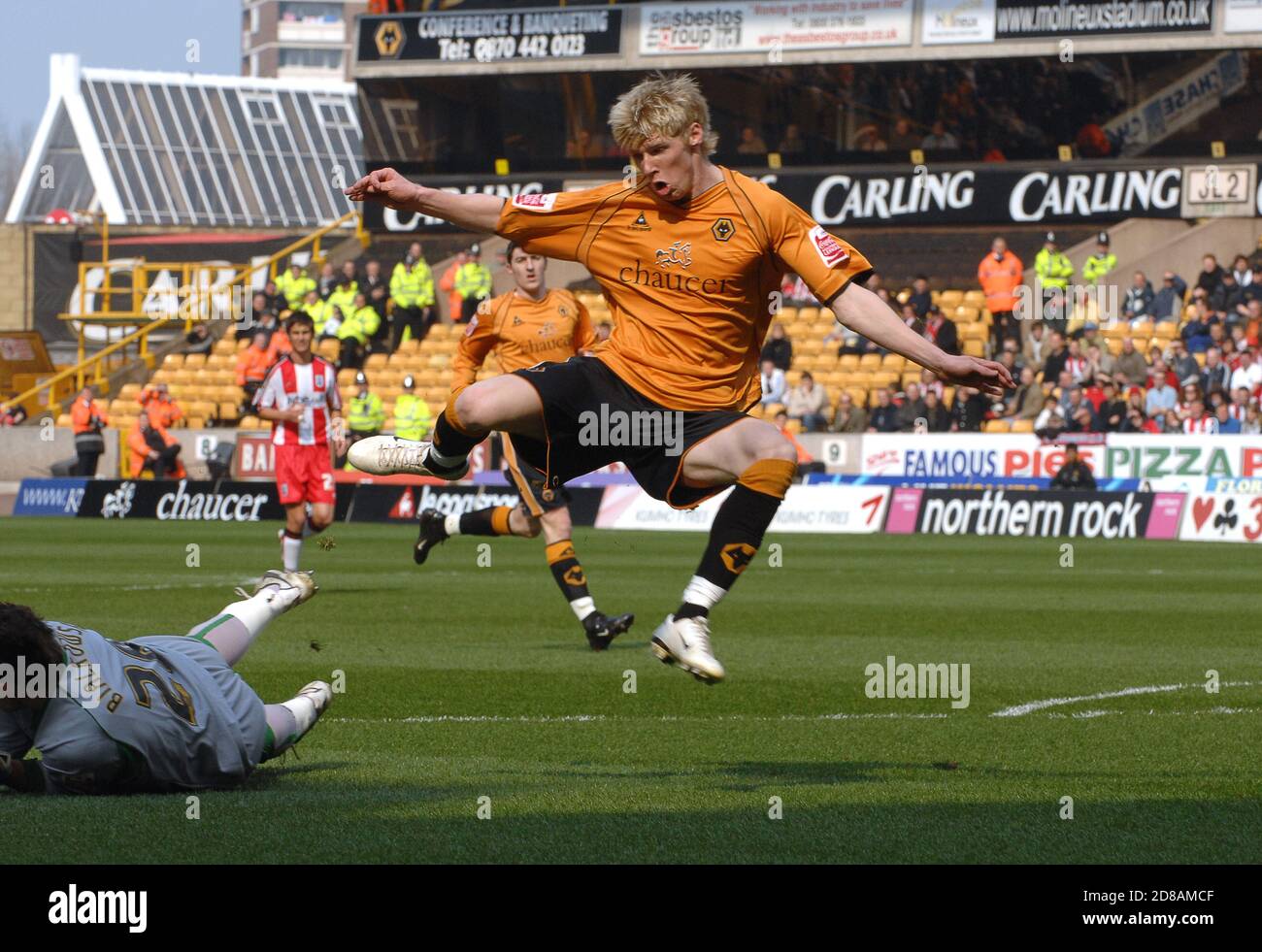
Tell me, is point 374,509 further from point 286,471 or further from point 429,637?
point 429,637

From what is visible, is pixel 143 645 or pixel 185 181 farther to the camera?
pixel 185 181

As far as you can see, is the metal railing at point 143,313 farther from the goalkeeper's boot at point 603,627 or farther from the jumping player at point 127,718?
the jumping player at point 127,718

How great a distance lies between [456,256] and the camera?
3975 centimetres

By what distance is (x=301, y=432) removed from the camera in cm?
1702

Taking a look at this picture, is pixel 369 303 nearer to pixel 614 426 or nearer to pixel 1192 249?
pixel 1192 249

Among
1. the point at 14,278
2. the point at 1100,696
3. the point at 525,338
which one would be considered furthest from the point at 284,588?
the point at 14,278

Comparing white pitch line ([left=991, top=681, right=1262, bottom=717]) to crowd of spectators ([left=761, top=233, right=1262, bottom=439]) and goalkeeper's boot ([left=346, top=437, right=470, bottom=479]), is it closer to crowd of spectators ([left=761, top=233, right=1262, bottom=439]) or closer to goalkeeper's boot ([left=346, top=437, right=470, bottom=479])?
goalkeeper's boot ([left=346, top=437, right=470, bottom=479])

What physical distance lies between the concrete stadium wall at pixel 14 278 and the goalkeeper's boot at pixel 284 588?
52413mm

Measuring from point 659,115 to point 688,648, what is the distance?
1961 mm

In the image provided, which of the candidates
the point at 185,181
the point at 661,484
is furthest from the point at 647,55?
the point at 185,181

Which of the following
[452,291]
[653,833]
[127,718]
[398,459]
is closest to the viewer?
[653,833]

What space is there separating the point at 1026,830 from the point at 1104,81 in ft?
109

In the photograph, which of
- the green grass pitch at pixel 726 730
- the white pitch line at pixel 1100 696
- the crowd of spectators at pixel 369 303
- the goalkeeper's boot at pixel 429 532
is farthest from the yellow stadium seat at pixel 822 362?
the white pitch line at pixel 1100 696

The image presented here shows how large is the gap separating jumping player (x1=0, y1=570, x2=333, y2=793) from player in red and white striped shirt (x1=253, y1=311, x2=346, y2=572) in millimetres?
9905
